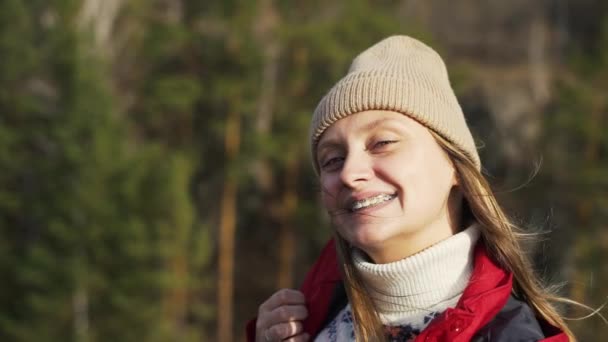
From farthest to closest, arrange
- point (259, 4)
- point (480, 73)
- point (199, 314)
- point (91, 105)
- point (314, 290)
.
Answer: point (480, 73) < point (259, 4) < point (199, 314) < point (91, 105) < point (314, 290)

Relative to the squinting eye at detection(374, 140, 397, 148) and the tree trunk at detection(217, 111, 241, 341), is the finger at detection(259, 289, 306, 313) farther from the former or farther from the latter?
the tree trunk at detection(217, 111, 241, 341)

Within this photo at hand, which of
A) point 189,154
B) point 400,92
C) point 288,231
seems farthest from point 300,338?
point 288,231

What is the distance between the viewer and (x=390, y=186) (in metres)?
1.46

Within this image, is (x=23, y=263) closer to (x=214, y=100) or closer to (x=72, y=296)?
(x=72, y=296)

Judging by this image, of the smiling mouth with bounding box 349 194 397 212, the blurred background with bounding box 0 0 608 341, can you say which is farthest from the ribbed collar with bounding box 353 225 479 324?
the blurred background with bounding box 0 0 608 341

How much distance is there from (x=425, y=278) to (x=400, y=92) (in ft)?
1.16

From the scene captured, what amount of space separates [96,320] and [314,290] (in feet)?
33.6

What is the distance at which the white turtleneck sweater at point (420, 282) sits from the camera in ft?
4.73

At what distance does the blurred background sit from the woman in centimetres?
776

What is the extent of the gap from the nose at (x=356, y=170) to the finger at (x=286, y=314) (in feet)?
1.11

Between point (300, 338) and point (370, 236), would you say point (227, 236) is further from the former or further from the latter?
point (370, 236)

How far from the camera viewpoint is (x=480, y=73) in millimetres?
19719

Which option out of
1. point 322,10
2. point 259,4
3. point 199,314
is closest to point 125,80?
point 259,4

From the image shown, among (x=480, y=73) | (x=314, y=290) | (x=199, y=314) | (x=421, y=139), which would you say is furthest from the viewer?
(x=480, y=73)
